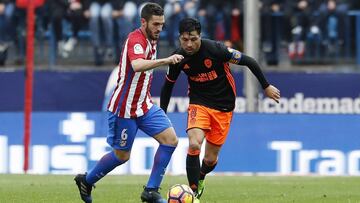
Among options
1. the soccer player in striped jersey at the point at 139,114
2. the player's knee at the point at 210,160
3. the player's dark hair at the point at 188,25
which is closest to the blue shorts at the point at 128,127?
the soccer player in striped jersey at the point at 139,114

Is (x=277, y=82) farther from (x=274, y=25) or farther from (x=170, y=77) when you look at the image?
A: (x=170, y=77)

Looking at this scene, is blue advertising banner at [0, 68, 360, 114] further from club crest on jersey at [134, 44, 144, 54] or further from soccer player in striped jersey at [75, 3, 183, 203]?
club crest on jersey at [134, 44, 144, 54]

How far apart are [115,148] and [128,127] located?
0.96ft

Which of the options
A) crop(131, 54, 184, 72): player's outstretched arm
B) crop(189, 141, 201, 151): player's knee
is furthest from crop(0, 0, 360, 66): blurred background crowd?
crop(131, 54, 184, 72): player's outstretched arm

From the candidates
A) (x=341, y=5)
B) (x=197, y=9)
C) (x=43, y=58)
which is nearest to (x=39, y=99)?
(x=43, y=58)

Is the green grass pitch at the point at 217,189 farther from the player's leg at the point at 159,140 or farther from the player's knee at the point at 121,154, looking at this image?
the player's leg at the point at 159,140

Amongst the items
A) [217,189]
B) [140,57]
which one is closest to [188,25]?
[140,57]

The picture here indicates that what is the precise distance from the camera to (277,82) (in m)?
24.5

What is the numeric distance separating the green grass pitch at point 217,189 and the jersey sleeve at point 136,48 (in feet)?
7.03

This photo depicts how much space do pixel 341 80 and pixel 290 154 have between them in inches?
200

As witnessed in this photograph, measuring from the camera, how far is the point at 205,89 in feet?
42.9

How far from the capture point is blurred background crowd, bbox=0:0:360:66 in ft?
82.5

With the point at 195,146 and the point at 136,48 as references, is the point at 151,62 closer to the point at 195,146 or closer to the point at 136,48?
the point at 136,48

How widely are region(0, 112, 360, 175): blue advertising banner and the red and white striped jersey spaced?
8228mm
